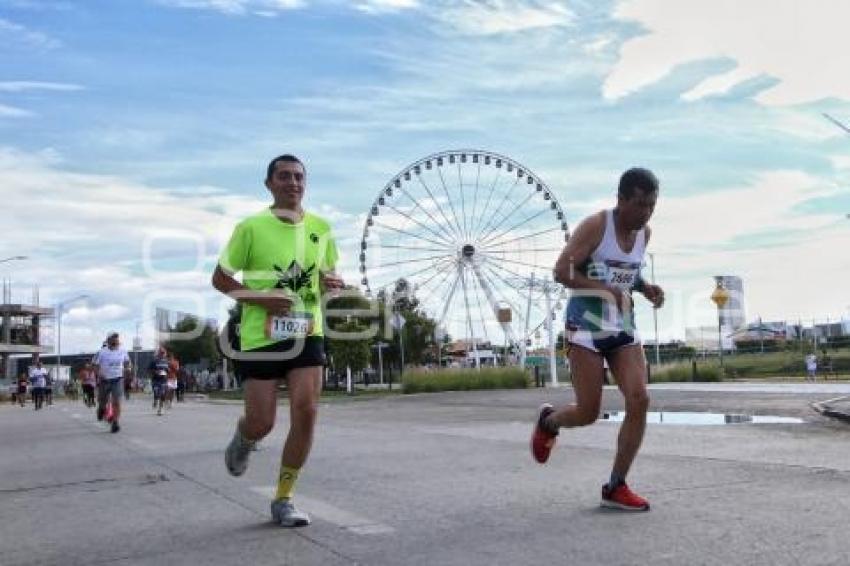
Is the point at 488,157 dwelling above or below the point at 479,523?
above

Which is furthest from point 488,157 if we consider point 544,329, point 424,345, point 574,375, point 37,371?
point 574,375

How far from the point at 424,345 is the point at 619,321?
7202cm

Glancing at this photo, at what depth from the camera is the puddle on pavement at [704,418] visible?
12549 millimetres

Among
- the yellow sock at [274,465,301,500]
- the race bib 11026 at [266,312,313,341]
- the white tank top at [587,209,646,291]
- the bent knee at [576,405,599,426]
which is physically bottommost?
the yellow sock at [274,465,301,500]

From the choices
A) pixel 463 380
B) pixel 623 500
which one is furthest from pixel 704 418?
pixel 463 380

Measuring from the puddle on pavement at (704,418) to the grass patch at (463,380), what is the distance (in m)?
21.2

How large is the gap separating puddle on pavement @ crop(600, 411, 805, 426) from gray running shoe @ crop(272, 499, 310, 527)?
25.8 ft

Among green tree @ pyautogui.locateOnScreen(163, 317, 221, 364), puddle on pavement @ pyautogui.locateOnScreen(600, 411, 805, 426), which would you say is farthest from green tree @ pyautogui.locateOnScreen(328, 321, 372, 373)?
puddle on pavement @ pyautogui.locateOnScreen(600, 411, 805, 426)

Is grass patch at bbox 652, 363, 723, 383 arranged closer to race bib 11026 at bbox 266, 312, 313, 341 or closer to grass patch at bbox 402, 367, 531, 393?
grass patch at bbox 402, 367, 531, 393

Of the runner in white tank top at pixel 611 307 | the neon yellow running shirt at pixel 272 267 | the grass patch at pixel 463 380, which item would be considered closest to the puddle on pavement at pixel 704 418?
the runner in white tank top at pixel 611 307

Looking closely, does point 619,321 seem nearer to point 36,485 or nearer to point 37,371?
point 36,485

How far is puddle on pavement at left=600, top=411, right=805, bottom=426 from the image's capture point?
12.5 metres

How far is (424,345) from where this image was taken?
7744 cm

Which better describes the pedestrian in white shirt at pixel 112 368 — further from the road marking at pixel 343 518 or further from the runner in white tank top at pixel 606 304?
the runner in white tank top at pixel 606 304
